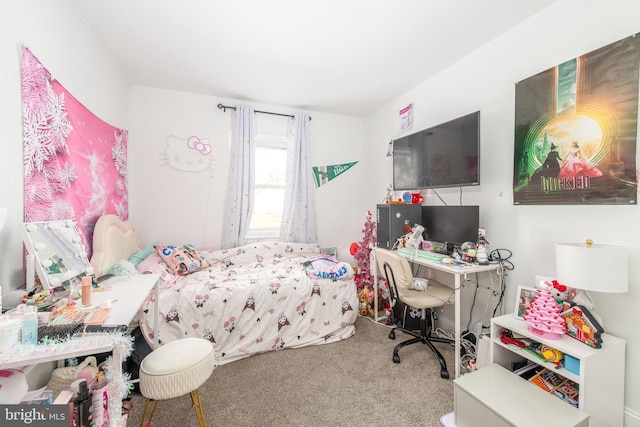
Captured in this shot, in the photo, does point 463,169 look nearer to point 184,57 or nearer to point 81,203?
point 184,57

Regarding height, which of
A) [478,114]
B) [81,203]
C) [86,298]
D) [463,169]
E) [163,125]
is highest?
[163,125]

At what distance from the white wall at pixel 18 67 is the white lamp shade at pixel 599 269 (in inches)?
107

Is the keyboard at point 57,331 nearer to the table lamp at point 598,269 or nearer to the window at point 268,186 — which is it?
the table lamp at point 598,269

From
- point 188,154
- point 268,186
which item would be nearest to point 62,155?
point 188,154

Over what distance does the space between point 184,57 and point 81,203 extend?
59.3 inches

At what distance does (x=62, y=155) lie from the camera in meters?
1.65

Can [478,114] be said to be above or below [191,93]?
below

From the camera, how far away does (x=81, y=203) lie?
6.15 ft

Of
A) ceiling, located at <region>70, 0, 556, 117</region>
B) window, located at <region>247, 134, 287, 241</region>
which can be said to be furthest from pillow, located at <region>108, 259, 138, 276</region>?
ceiling, located at <region>70, 0, 556, 117</region>

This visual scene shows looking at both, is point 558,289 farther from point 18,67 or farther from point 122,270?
point 18,67

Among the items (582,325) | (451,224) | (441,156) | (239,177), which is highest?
(441,156)

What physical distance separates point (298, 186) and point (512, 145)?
2344 mm

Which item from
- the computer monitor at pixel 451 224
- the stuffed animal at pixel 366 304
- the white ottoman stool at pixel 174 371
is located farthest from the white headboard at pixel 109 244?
the computer monitor at pixel 451 224

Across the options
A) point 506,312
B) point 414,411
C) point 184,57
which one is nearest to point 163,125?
point 184,57
